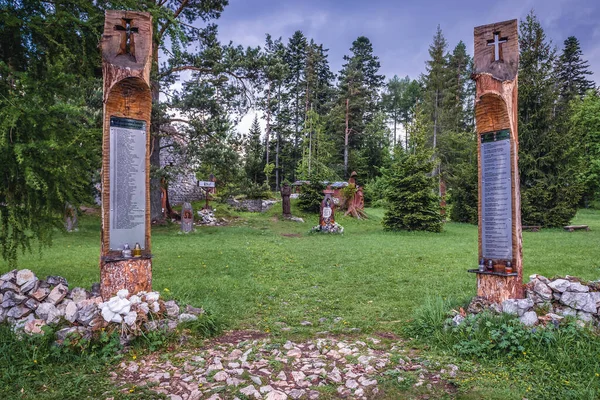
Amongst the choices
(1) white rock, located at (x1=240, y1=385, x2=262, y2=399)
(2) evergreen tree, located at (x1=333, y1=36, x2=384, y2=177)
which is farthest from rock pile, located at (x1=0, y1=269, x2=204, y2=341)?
(2) evergreen tree, located at (x1=333, y1=36, x2=384, y2=177)

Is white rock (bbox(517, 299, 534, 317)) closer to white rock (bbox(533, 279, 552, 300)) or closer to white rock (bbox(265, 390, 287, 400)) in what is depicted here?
white rock (bbox(533, 279, 552, 300))

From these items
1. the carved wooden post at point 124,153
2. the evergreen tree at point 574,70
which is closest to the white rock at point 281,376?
the carved wooden post at point 124,153

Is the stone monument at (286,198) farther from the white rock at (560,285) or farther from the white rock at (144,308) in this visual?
the white rock at (560,285)

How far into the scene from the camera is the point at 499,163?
180 inches

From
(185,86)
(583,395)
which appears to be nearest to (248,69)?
(185,86)

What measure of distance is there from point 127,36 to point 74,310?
3.27m

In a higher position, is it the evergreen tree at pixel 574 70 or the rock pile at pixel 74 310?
the evergreen tree at pixel 574 70

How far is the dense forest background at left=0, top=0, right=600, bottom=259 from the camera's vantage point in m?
4.59

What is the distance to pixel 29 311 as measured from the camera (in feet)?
13.1

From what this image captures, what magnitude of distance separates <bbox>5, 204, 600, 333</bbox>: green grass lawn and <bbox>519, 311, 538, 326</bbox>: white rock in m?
1.25

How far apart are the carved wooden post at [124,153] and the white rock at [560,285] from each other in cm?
480

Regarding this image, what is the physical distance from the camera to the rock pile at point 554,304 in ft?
12.9

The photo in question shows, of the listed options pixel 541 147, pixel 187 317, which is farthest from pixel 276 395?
pixel 541 147

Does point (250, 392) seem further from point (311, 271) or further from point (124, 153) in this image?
point (311, 271)
